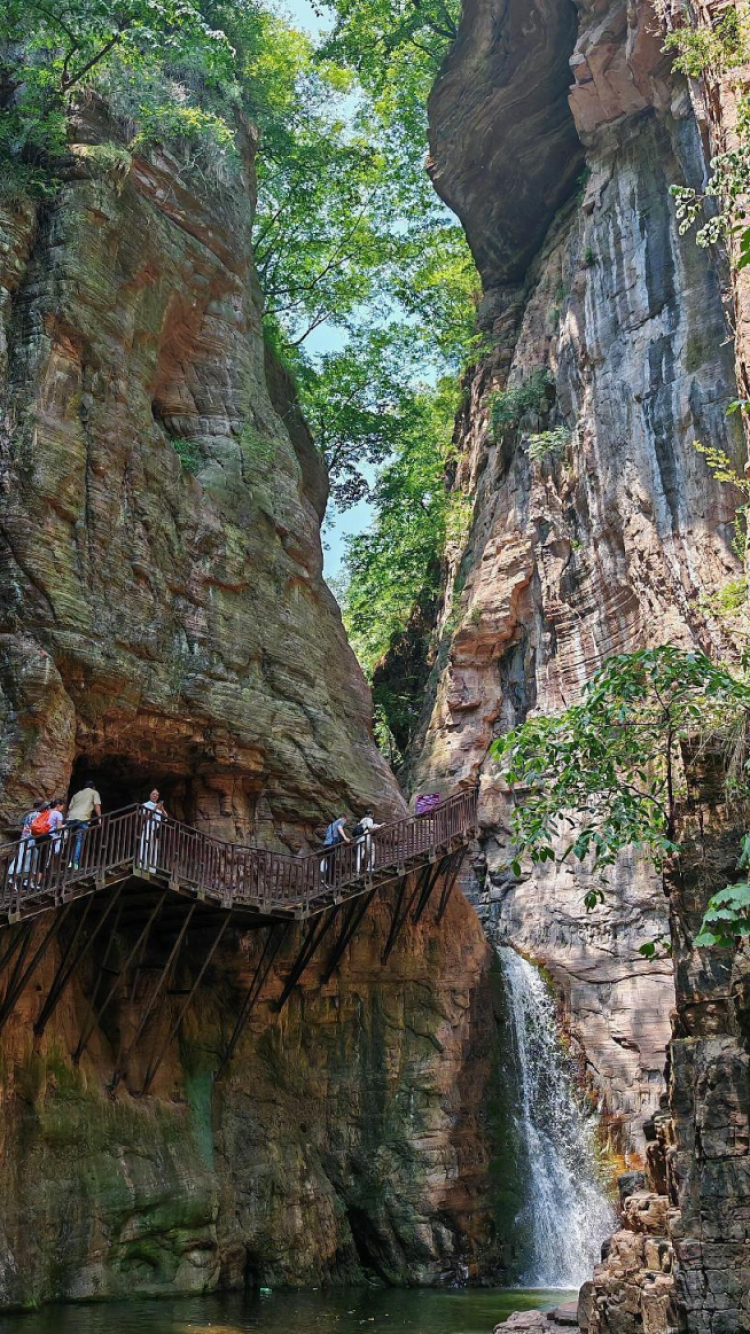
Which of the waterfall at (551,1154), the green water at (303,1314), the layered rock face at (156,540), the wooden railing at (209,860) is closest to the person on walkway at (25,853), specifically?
the wooden railing at (209,860)

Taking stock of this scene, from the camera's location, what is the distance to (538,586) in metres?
28.6

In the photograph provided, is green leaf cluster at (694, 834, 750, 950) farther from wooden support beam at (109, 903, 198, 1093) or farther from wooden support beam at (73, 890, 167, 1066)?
wooden support beam at (109, 903, 198, 1093)

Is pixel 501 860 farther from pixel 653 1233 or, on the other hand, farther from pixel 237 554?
pixel 653 1233

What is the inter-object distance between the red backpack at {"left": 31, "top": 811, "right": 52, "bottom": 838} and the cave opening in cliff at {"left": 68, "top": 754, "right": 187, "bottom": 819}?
157 inches

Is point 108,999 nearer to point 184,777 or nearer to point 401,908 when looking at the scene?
point 184,777

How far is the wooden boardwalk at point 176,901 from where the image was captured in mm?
15078

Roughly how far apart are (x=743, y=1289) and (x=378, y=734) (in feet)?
85.4

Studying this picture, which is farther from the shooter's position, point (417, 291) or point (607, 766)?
point (417, 291)

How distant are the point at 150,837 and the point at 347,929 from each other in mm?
5238

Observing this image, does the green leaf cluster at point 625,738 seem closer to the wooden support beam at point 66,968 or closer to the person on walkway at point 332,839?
the wooden support beam at point 66,968

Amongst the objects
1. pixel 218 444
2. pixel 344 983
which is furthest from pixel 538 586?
pixel 344 983

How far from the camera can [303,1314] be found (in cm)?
1505

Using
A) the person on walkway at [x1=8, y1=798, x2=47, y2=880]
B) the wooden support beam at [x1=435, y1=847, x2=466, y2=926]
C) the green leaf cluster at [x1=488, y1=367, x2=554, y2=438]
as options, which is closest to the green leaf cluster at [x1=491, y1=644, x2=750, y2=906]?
the person on walkway at [x1=8, y1=798, x2=47, y2=880]

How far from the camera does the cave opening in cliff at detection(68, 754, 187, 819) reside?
19469 mm
